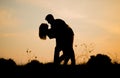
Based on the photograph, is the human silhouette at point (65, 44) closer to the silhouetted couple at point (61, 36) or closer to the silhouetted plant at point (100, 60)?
the silhouetted couple at point (61, 36)

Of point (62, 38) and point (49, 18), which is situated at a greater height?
point (49, 18)

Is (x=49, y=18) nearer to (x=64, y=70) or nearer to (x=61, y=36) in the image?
(x=61, y=36)

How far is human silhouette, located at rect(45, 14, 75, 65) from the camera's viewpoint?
1020 cm

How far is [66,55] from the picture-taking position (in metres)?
10.4

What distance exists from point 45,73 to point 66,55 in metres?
1.33

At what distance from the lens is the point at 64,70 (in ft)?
32.6

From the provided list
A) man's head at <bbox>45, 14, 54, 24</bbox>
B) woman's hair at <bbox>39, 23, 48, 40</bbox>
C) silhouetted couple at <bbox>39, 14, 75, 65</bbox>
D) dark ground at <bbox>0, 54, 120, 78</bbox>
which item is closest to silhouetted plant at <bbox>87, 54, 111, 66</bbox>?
dark ground at <bbox>0, 54, 120, 78</bbox>

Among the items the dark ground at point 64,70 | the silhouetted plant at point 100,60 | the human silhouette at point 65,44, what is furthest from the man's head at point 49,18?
the silhouetted plant at point 100,60

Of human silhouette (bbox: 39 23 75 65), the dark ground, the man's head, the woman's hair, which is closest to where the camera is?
the dark ground

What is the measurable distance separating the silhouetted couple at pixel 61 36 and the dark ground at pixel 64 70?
375 millimetres

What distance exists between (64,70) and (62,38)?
4.16ft

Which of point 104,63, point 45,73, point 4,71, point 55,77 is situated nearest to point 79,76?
point 55,77

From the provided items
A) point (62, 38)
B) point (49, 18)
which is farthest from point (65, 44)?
point (49, 18)

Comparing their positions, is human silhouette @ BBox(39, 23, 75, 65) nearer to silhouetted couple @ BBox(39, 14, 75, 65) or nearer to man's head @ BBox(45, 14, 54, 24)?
silhouetted couple @ BBox(39, 14, 75, 65)
